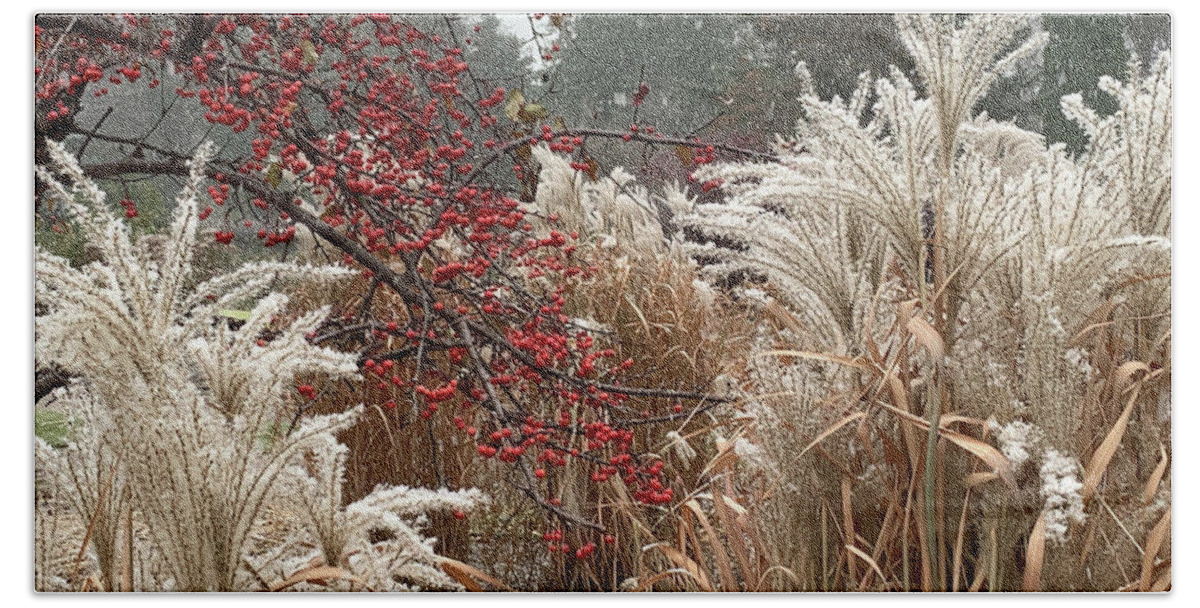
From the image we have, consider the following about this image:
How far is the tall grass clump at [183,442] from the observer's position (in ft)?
5.55

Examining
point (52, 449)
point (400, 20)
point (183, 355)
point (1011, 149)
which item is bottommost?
point (52, 449)

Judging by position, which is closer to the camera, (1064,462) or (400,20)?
(1064,462)

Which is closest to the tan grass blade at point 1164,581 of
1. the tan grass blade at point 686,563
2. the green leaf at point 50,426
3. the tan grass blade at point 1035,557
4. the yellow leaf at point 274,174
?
the tan grass blade at point 1035,557

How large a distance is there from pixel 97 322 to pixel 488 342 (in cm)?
73

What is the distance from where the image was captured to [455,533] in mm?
2297

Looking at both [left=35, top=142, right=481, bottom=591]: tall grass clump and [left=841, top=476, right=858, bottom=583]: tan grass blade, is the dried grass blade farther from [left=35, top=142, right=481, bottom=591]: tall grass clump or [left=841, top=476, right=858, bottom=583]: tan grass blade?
[left=35, top=142, right=481, bottom=591]: tall grass clump

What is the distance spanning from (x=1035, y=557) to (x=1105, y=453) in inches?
8.3

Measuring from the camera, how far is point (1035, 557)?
1807mm

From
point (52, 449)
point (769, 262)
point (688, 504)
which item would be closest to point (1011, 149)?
point (769, 262)

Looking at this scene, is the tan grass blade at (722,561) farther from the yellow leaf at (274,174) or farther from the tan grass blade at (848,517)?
the yellow leaf at (274,174)

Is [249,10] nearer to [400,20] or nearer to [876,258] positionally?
Result: [400,20]

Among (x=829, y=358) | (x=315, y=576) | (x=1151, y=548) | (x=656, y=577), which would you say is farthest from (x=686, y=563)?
(x=1151, y=548)

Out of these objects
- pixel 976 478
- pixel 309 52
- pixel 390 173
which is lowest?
pixel 976 478

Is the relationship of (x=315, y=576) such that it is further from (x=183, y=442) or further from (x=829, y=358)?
(x=829, y=358)
